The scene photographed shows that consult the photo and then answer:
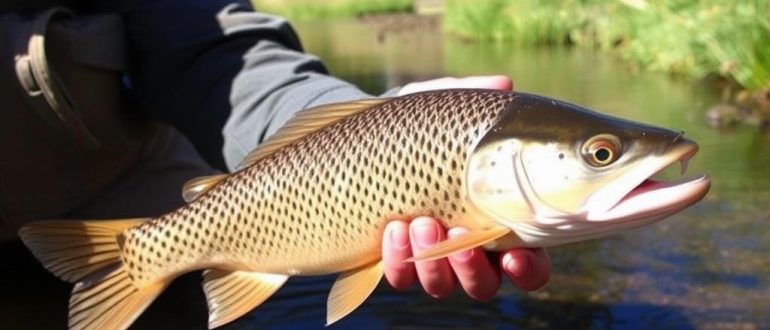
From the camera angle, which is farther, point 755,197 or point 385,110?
point 755,197

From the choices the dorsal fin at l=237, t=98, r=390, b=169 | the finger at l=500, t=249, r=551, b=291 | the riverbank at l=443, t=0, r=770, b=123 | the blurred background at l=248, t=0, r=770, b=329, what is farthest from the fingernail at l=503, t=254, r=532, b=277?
the riverbank at l=443, t=0, r=770, b=123

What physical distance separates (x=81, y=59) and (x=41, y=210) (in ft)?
1.37

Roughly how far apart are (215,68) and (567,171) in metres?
1.32

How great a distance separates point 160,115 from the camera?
9.07 ft

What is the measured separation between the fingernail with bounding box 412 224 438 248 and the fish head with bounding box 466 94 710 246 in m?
0.08

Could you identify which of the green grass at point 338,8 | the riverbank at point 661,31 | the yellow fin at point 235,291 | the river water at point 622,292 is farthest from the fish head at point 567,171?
the green grass at point 338,8

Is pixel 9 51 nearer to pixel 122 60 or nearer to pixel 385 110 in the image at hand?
pixel 122 60

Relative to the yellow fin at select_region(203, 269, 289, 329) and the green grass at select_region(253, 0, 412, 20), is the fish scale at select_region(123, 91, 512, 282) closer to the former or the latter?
the yellow fin at select_region(203, 269, 289, 329)

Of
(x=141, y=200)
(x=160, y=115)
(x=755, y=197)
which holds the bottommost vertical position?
(x=755, y=197)

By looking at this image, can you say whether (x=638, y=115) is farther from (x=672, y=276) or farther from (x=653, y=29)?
(x=653, y=29)

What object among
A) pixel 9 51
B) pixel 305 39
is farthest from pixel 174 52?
pixel 305 39

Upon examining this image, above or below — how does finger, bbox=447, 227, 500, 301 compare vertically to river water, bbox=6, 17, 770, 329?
above

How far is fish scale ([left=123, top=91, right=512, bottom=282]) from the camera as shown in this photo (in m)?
1.55

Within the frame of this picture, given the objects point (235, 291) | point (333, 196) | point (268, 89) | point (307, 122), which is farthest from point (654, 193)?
point (268, 89)
